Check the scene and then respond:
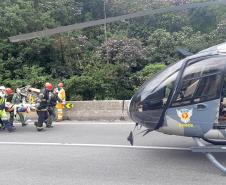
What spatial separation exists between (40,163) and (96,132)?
3.86 meters

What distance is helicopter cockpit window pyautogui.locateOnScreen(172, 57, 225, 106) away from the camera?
823cm

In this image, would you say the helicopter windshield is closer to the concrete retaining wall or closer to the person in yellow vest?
the concrete retaining wall

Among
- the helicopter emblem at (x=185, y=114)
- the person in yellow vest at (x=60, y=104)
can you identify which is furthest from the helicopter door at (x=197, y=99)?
the person in yellow vest at (x=60, y=104)

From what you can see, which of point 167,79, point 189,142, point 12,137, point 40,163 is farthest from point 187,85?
point 12,137

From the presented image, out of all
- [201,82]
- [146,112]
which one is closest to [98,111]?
[146,112]

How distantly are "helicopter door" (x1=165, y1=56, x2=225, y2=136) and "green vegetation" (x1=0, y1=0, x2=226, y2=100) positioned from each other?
953cm

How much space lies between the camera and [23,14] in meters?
21.1

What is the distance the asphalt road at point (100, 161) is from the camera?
7.77 m

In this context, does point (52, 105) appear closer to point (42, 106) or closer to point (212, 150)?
point (42, 106)

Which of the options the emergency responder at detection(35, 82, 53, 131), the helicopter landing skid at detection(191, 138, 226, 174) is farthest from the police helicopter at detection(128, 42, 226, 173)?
the emergency responder at detection(35, 82, 53, 131)

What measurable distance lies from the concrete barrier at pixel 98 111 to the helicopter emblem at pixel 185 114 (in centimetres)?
667

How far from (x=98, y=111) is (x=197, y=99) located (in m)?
7.59

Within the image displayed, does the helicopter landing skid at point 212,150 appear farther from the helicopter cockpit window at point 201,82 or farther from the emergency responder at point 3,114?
the emergency responder at point 3,114

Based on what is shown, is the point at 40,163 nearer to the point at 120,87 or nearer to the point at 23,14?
the point at 120,87
